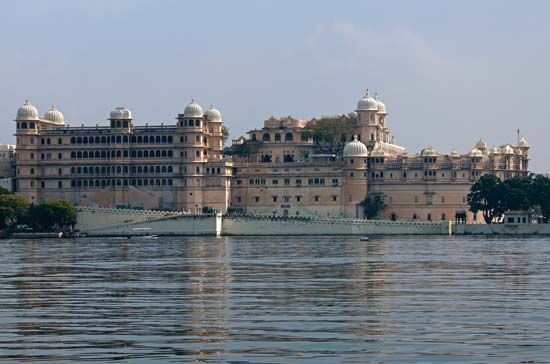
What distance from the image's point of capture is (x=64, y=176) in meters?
151

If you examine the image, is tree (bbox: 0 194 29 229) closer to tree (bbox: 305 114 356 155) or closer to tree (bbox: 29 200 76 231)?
tree (bbox: 29 200 76 231)

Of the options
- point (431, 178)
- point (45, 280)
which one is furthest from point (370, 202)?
point (45, 280)

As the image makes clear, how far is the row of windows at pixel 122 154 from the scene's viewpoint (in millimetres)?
149000

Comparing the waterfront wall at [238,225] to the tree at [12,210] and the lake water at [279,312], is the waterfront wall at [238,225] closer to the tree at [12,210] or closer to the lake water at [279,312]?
the tree at [12,210]

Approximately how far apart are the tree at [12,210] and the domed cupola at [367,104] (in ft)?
134

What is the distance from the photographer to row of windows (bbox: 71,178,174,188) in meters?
149

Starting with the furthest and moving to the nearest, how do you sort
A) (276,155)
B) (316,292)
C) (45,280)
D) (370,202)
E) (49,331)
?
1. (276,155)
2. (370,202)
3. (45,280)
4. (316,292)
5. (49,331)

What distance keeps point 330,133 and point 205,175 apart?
16912 mm

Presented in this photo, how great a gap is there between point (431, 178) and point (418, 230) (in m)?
13.2

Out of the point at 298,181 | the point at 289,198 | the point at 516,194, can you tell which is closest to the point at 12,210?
the point at 289,198

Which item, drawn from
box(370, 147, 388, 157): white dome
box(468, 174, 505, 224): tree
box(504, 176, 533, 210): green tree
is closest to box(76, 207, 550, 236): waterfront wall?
box(468, 174, 505, 224): tree

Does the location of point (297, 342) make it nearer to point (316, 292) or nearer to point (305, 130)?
point (316, 292)

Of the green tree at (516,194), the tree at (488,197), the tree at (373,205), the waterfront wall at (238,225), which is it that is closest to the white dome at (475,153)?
the tree at (488,197)

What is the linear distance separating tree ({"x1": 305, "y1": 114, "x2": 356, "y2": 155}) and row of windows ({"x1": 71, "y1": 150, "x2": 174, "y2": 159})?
18.0 m
